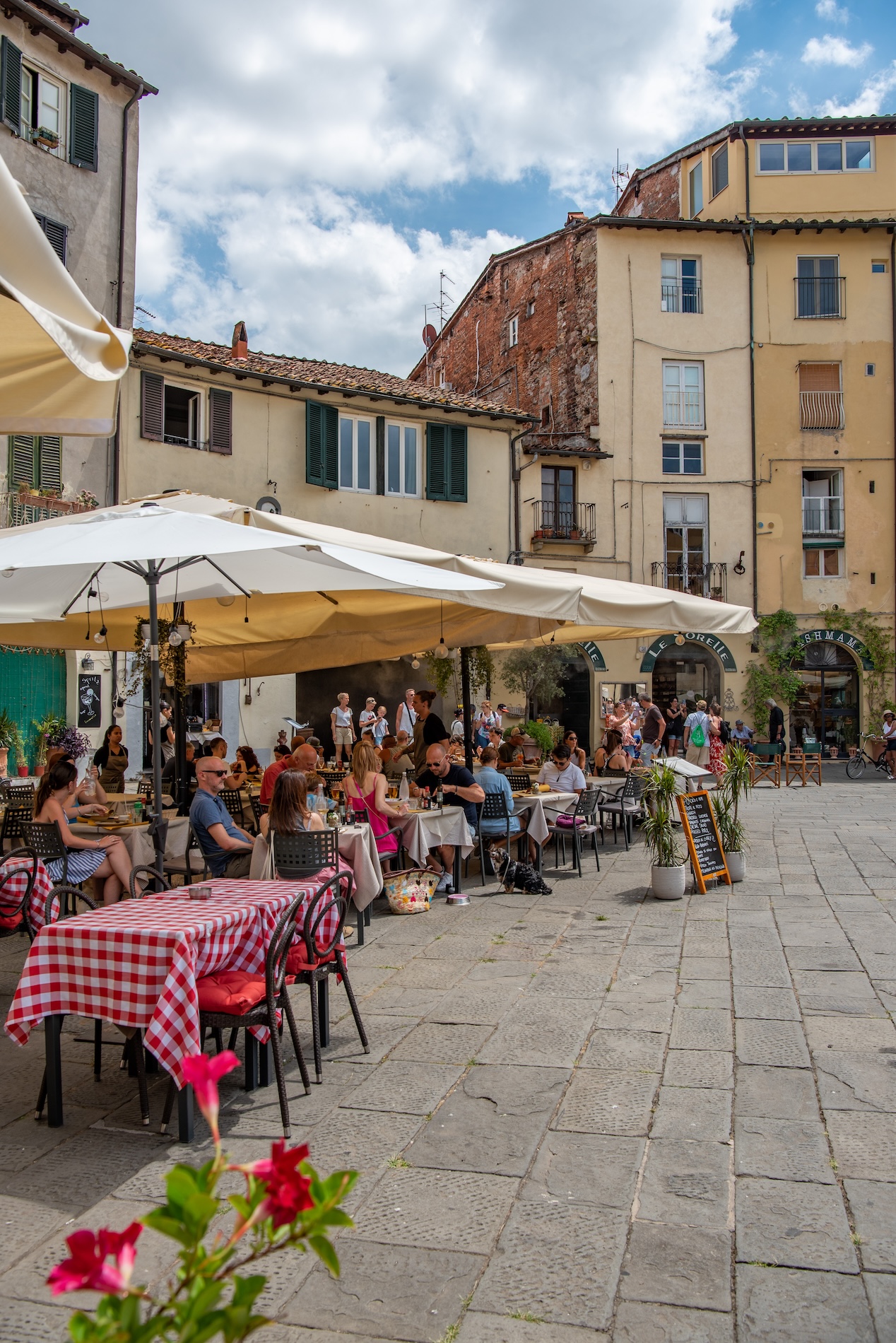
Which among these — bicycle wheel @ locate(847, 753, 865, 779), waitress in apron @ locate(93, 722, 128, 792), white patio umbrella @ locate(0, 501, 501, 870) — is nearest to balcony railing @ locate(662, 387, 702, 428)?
bicycle wheel @ locate(847, 753, 865, 779)

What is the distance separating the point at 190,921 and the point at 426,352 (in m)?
37.1

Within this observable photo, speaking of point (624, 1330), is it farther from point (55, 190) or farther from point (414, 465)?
point (414, 465)

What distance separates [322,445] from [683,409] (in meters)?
10.9

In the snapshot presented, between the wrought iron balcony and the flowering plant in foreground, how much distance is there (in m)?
24.6

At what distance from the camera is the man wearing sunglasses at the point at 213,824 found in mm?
6801

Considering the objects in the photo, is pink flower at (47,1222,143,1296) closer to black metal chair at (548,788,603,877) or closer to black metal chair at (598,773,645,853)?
black metal chair at (548,788,603,877)

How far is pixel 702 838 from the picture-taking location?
8.70 metres

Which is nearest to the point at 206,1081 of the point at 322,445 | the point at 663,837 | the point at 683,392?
the point at 663,837

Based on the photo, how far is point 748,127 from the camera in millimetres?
27953

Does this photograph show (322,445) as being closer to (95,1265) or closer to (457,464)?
(457,464)

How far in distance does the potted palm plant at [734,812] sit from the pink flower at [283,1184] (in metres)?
8.09

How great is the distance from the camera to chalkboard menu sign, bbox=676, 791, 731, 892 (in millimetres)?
8531

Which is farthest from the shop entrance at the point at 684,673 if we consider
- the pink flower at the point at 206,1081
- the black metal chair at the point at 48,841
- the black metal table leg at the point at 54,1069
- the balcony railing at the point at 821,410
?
the pink flower at the point at 206,1081

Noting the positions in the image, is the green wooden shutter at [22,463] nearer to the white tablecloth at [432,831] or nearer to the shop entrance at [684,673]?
the white tablecloth at [432,831]
